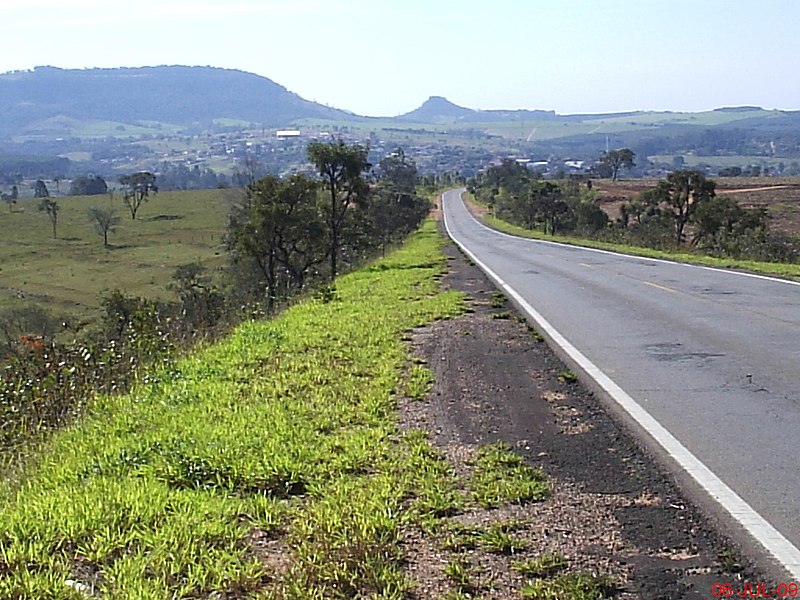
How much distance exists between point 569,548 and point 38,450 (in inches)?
162

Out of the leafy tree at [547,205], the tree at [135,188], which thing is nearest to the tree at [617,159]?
the tree at [135,188]

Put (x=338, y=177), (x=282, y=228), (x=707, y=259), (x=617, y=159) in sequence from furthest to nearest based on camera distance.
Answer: (x=617, y=159), (x=338, y=177), (x=282, y=228), (x=707, y=259)

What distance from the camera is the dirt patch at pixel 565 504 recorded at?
453cm

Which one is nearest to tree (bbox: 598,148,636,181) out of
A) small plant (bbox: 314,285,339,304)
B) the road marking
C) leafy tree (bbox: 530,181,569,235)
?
leafy tree (bbox: 530,181,569,235)

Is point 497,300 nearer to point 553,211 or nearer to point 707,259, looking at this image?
point 707,259

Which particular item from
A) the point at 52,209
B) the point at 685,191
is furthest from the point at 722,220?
the point at 52,209

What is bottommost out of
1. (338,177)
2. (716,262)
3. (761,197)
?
(761,197)

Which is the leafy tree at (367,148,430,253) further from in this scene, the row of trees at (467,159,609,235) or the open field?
the open field

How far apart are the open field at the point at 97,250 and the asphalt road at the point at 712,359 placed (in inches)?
1584

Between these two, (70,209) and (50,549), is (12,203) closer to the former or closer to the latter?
(70,209)

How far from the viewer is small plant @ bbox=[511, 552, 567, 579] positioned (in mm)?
4574

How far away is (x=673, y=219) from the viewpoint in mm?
47188

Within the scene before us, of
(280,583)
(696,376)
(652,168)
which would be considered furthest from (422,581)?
(652,168)

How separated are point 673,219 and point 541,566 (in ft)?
147
